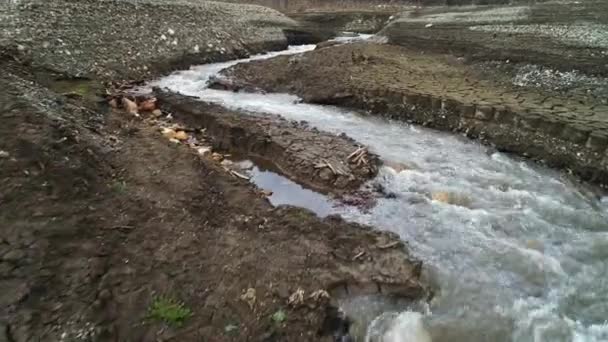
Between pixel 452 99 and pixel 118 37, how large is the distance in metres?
11.0

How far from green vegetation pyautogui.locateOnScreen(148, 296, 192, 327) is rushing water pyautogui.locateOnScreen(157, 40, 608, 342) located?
1.79 m

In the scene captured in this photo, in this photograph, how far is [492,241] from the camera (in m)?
5.30

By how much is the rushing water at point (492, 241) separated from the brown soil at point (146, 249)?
1.64 feet

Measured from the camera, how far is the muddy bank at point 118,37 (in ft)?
36.4

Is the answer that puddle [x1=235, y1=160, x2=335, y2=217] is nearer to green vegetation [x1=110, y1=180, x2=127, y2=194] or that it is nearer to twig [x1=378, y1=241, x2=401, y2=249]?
twig [x1=378, y1=241, x2=401, y2=249]

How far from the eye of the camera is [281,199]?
21.0 feet

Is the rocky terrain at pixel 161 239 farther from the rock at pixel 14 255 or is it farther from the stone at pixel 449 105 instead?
the stone at pixel 449 105

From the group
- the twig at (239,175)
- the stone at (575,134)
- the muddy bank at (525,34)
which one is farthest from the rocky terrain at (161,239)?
the muddy bank at (525,34)

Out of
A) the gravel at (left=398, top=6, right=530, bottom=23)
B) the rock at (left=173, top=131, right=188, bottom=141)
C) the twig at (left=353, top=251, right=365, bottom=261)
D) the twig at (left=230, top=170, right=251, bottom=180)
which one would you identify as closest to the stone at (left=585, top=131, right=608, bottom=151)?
the twig at (left=353, top=251, right=365, bottom=261)

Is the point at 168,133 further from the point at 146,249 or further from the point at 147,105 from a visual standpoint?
the point at 146,249

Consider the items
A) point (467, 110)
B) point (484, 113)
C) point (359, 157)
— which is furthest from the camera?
point (467, 110)

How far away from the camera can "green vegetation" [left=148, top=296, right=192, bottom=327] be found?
3635 mm

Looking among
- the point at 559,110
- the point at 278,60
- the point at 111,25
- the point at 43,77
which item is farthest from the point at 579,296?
the point at 111,25

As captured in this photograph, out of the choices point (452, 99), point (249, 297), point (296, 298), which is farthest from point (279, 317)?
point (452, 99)
